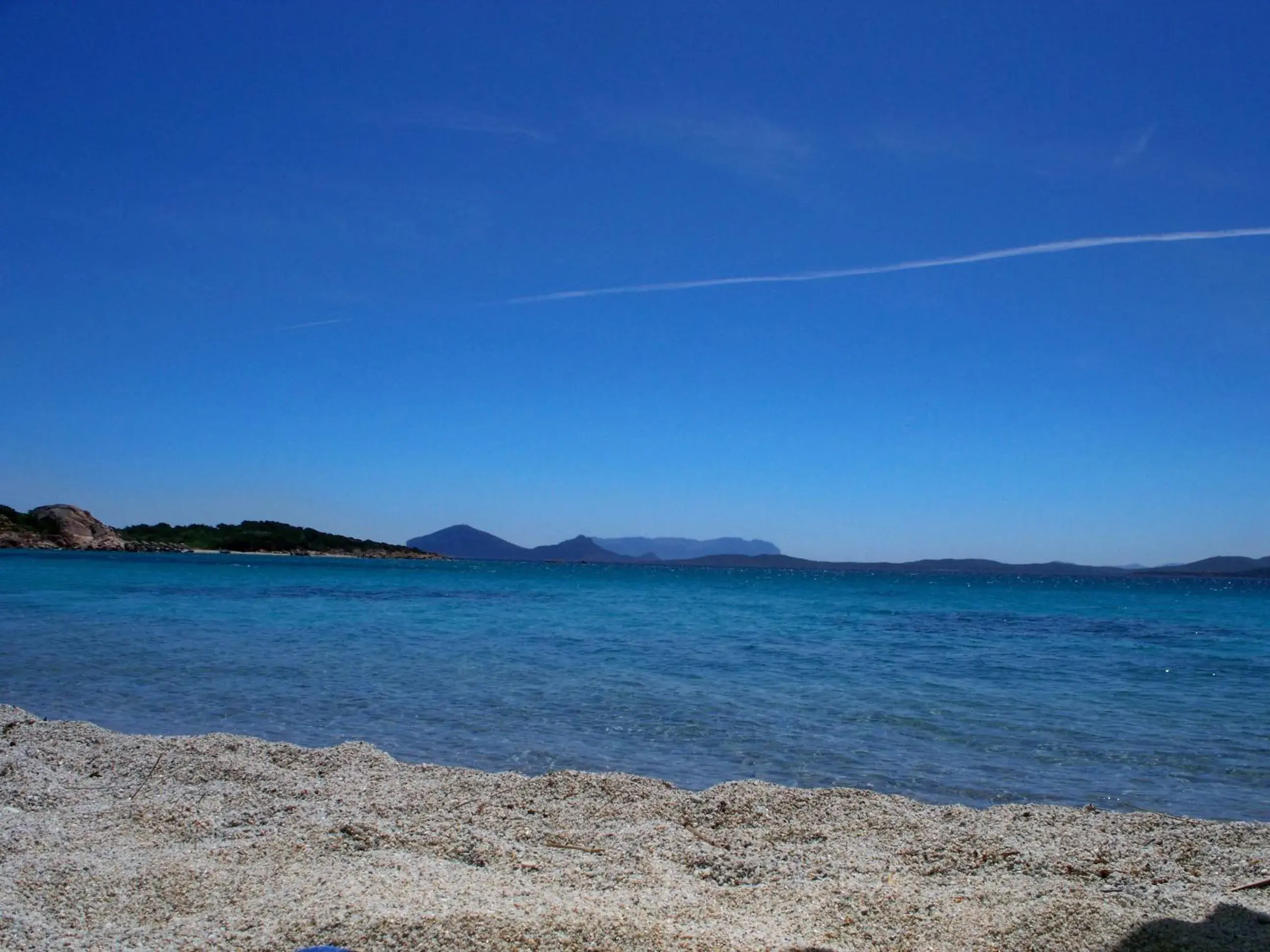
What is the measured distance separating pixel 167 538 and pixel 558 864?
138m

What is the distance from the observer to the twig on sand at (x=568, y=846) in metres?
5.72

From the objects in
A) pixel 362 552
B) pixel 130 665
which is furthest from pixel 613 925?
pixel 362 552

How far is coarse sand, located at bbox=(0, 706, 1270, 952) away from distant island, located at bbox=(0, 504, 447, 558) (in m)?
114

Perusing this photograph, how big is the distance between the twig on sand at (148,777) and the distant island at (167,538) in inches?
4433

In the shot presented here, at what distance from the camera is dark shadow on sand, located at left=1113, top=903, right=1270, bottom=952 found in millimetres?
4098

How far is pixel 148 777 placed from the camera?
739cm

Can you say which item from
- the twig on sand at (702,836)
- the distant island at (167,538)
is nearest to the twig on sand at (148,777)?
the twig on sand at (702,836)

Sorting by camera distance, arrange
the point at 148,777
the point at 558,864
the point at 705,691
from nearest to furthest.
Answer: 1. the point at 558,864
2. the point at 148,777
3. the point at 705,691

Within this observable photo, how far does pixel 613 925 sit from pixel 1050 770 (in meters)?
6.39

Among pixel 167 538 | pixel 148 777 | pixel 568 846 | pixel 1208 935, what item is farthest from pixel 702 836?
pixel 167 538

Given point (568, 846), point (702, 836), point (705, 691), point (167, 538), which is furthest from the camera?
point (167, 538)

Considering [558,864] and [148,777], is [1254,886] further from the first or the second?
[148,777]

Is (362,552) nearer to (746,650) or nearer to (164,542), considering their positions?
(164,542)

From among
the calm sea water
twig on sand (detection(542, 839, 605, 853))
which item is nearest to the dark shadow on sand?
twig on sand (detection(542, 839, 605, 853))
